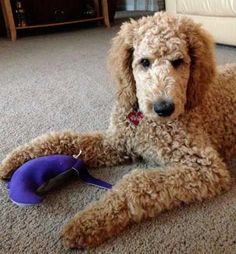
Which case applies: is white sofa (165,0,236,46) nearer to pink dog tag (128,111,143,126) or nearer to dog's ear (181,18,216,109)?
dog's ear (181,18,216,109)

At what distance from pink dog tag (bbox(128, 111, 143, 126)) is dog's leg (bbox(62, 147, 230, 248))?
0.18 m

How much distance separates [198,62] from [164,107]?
21 centimetres

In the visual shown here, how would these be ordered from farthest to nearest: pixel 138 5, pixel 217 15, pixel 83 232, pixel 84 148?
pixel 138 5, pixel 217 15, pixel 84 148, pixel 83 232

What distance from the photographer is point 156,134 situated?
1.12m

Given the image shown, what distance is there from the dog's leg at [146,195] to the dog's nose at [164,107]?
17 centimetres

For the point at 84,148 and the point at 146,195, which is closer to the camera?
the point at 146,195

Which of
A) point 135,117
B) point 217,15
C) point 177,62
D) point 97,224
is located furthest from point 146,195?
point 217,15

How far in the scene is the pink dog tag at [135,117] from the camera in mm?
1156

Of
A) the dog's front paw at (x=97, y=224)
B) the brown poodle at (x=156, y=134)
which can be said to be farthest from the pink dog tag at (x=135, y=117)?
the dog's front paw at (x=97, y=224)

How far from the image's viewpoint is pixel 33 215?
101cm

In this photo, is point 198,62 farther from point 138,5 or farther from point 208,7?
point 138,5

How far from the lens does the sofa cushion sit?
243cm

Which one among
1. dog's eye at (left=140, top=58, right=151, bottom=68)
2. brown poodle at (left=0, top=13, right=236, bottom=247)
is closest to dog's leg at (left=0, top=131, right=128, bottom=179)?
brown poodle at (left=0, top=13, right=236, bottom=247)

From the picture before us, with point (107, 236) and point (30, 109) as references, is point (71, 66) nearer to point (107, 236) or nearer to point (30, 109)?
point (30, 109)
